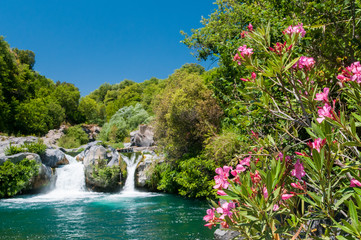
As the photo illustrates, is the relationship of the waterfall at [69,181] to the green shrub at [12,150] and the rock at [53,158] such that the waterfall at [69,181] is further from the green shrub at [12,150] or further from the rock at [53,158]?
the green shrub at [12,150]

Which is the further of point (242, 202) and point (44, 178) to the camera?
point (44, 178)

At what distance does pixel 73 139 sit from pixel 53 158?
11.7m

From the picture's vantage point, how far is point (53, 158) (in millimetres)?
16484

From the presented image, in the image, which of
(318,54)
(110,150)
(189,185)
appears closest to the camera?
(318,54)

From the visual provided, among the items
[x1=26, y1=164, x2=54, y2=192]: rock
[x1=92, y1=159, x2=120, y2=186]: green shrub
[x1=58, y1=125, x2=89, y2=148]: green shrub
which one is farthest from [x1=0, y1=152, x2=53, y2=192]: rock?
[x1=58, y1=125, x2=89, y2=148]: green shrub

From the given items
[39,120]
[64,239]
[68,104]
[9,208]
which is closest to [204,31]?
[64,239]

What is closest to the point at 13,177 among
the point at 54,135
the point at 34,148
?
the point at 34,148

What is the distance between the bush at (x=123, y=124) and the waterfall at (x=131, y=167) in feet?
41.1

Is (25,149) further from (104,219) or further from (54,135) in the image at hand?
(54,135)

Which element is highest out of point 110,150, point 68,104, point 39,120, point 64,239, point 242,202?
point 68,104

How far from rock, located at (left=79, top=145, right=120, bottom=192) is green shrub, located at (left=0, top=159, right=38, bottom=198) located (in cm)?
301

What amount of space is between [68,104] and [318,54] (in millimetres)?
39153

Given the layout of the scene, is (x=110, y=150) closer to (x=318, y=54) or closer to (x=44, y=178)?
(x=44, y=178)

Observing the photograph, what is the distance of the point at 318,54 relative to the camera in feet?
11.0
